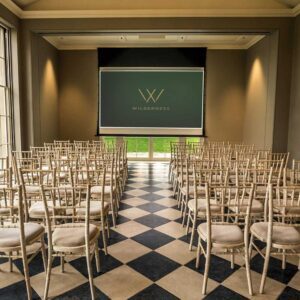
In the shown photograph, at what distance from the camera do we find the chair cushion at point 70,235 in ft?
7.59

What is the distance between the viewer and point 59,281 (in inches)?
101

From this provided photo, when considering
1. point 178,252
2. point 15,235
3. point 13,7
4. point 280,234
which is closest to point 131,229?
point 178,252

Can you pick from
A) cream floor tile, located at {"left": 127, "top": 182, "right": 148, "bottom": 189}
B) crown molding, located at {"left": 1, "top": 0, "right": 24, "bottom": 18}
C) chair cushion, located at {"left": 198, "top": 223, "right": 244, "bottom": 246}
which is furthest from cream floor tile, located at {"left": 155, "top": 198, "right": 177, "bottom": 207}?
crown molding, located at {"left": 1, "top": 0, "right": 24, "bottom": 18}

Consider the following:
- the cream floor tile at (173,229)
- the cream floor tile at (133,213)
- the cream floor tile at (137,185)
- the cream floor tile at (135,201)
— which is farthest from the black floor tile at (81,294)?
the cream floor tile at (137,185)

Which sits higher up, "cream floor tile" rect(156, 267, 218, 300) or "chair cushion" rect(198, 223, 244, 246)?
"chair cushion" rect(198, 223, 244, 246)

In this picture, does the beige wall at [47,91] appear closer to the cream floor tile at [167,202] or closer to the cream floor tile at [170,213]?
the cream floor tile at [167,202]

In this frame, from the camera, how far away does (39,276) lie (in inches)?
104

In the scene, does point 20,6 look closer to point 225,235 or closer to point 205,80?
point 205,80

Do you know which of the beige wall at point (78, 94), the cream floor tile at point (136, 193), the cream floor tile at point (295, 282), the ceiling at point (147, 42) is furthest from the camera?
the beige wall at point (78, 94)

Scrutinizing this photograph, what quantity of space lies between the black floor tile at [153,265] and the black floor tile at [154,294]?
154 millimetres

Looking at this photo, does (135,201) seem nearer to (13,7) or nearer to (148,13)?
(148,13)

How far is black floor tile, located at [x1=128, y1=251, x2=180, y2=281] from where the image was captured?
272 cm

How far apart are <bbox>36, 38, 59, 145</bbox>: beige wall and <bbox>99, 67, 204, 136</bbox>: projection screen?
1431 mm

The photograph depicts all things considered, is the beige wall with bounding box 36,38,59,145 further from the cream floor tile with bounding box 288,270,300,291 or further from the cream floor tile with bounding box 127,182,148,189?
the cream floor tile with bounding box 288,270,300,291
